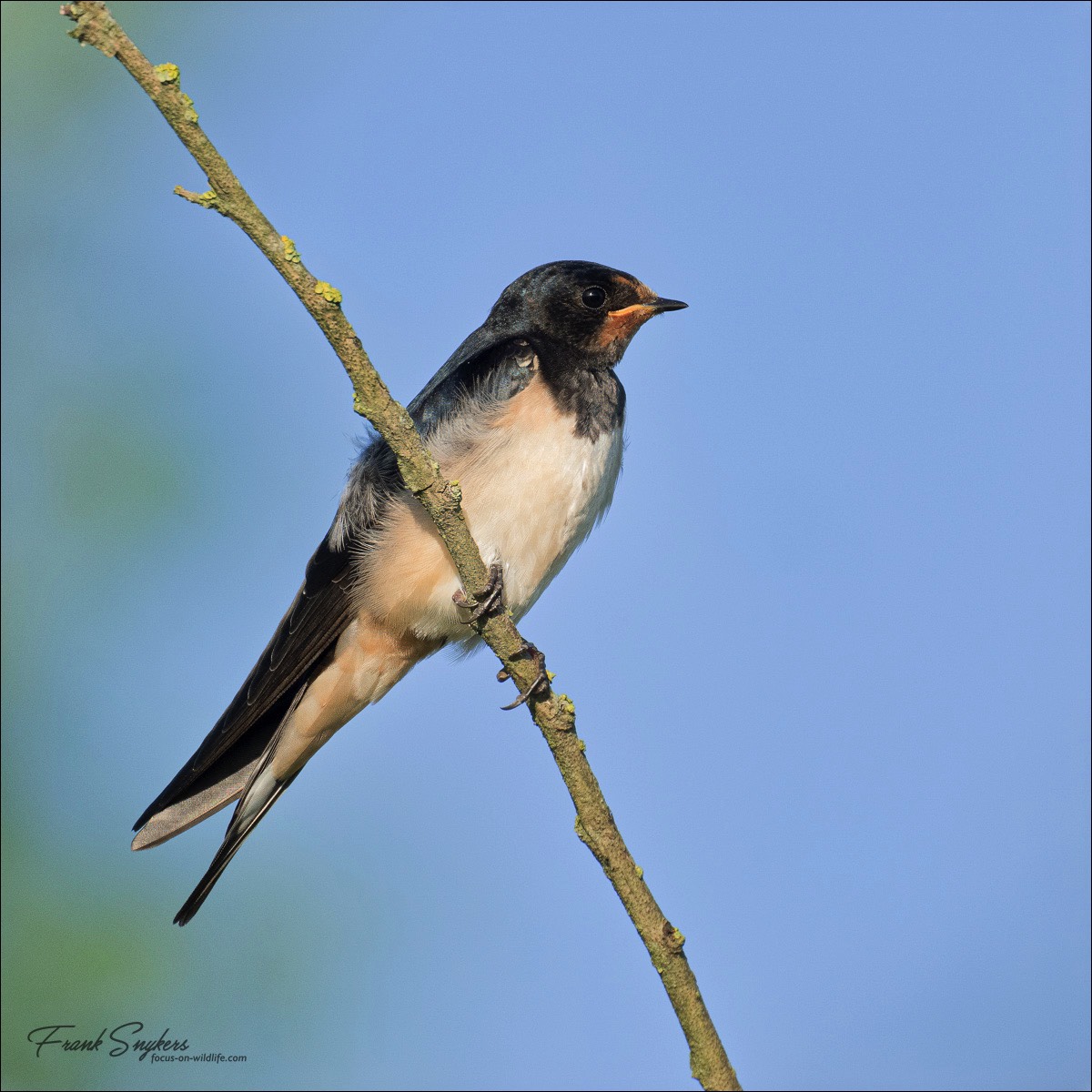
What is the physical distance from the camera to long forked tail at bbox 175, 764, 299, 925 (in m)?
3.28

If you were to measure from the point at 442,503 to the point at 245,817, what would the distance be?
1450 mm

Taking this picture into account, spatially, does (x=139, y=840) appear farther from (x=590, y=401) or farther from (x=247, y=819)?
(x=590, y=401)

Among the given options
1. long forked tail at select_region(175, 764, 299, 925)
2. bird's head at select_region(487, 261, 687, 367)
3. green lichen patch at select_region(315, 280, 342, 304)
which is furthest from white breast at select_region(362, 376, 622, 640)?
green lichen patch at select_region(315, 280, 342, 304)

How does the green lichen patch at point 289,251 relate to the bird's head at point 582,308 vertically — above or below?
below

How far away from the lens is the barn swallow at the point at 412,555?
3.26m

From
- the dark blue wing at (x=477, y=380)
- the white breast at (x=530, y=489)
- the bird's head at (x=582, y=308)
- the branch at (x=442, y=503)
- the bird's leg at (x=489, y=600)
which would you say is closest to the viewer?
the branch at (x=442, y=503)

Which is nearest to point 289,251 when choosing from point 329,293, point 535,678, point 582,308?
point 329,293

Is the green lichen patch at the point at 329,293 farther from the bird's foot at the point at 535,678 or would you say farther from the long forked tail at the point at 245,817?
the long forked tail at the point at 245,817

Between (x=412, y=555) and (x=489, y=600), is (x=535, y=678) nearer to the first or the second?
(x=489, y=600)

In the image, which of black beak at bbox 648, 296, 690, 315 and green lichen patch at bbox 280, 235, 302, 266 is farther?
black beak at bbox 648, 296, 690, 315

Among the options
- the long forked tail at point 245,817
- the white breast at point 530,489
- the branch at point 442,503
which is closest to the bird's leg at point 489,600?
the branch at point 442,503

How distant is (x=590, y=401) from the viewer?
11.2ft

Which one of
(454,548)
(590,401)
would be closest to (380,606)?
(590,401)

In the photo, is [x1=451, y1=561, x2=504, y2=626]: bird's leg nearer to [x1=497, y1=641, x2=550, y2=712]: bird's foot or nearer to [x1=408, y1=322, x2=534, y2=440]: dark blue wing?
[x1=497, y1=641, x2=550, y2=712]: bird's foot
